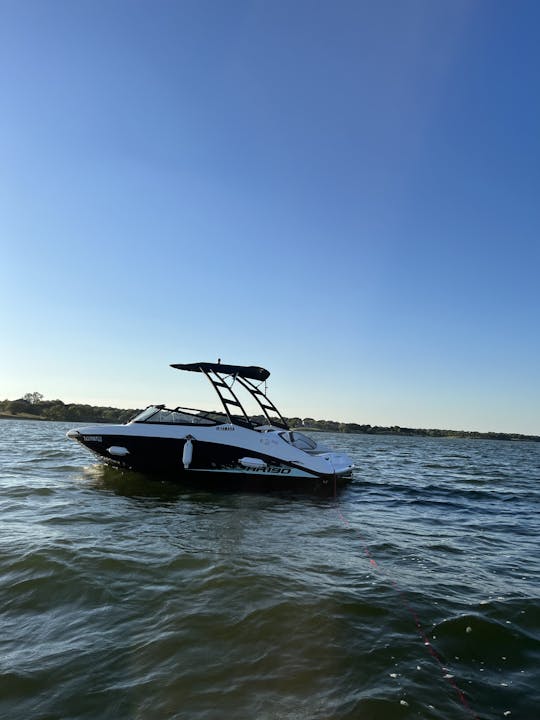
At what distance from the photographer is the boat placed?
15.3 m

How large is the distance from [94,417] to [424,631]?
115 meters

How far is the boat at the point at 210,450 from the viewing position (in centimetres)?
1530

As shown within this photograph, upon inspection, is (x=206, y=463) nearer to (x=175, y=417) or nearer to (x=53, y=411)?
(x=175, y=417)

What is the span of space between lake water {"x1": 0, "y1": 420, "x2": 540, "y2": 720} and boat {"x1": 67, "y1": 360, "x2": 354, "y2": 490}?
4201 mm

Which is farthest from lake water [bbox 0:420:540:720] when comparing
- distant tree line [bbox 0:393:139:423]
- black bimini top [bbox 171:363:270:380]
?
distant tree line [bbox 0:393:139:423]

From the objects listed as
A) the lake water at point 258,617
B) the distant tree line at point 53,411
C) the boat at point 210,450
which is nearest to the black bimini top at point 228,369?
the boat at point 210,450

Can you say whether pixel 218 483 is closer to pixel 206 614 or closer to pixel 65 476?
pixel 65 476

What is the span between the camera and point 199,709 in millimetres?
3701

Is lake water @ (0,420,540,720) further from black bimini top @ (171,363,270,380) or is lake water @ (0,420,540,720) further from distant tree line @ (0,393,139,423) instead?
distant tree line @ (0,393,139,423)

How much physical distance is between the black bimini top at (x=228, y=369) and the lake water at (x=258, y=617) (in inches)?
254

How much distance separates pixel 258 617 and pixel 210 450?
999cm

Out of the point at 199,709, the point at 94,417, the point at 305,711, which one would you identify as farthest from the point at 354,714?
the point at 94,417

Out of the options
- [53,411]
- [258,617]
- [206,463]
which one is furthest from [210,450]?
[53,411]

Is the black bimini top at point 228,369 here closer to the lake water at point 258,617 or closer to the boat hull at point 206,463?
the boat hull at point 206,463
